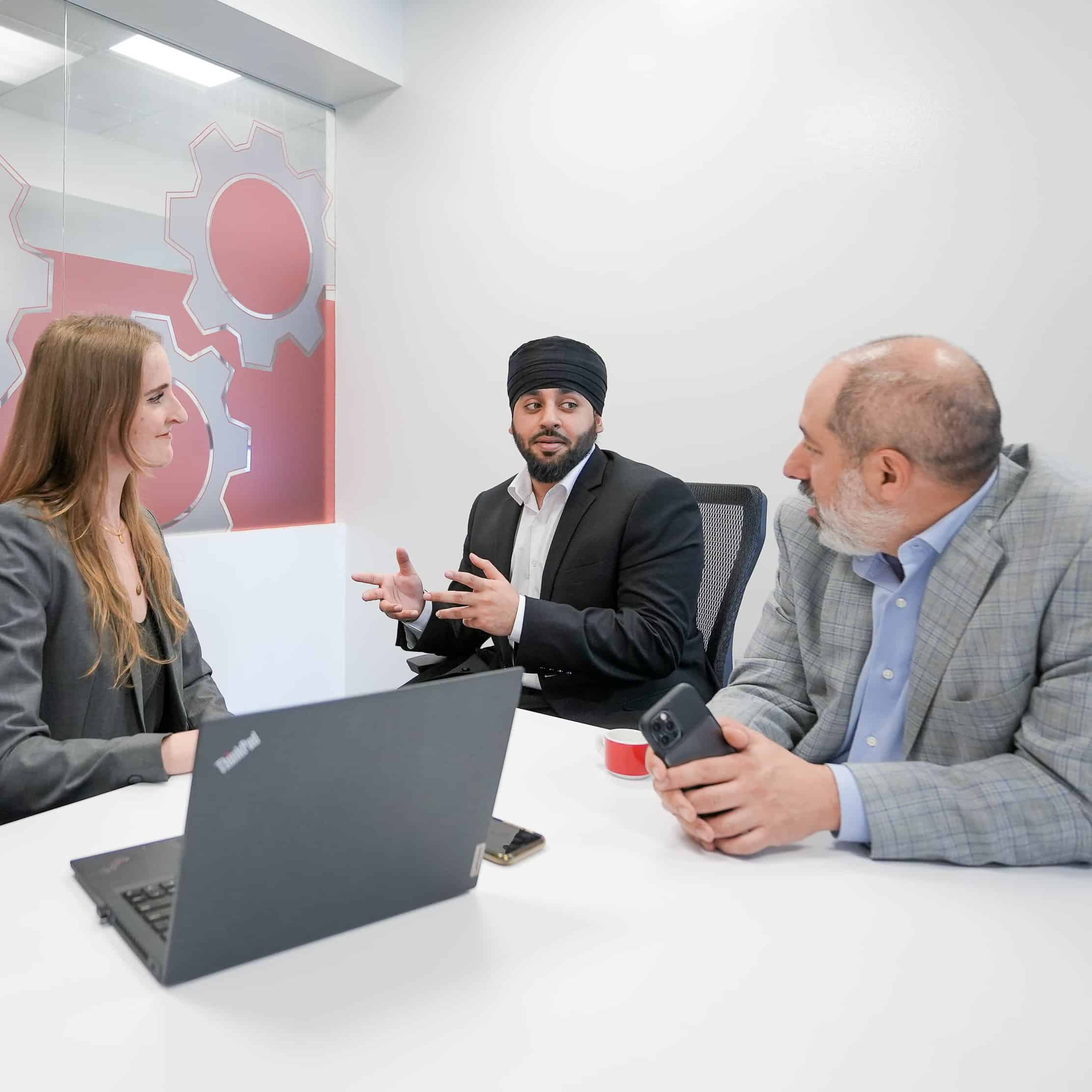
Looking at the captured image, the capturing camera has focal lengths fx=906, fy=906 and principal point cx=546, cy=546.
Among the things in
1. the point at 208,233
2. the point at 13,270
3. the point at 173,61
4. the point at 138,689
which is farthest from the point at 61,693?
the point at 173,61

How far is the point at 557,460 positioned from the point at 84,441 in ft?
3.90

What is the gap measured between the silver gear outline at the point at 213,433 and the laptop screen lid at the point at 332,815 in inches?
114

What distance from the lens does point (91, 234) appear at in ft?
10.3

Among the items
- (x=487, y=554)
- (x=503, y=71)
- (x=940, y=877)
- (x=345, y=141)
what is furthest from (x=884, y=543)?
(x=345, y=141)

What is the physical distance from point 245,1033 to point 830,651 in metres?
1.02

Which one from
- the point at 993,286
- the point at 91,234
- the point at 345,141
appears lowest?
the point at 993,286

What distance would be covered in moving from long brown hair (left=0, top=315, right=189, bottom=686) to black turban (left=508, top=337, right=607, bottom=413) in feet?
3.42

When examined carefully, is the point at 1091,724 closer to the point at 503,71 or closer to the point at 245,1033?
the point at 245,1033

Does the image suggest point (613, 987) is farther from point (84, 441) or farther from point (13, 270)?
point (13, 270)

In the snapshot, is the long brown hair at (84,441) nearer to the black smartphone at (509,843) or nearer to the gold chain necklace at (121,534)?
the gold chain necklace at (121,534)

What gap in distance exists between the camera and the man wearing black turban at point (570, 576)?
212cm

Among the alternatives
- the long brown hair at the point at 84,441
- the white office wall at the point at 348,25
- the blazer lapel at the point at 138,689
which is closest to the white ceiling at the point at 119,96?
the white office wall at the point at 348,25

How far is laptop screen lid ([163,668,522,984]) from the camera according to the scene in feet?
2.42

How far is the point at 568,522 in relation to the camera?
93.9 inches
